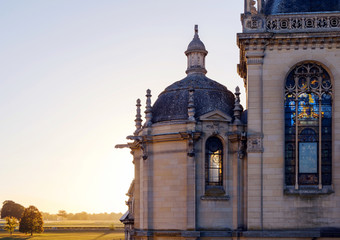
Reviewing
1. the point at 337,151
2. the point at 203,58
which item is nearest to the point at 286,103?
the point at 337,151

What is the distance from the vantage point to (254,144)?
3675cm

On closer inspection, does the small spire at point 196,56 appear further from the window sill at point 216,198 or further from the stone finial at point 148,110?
the window sill at point 216,198

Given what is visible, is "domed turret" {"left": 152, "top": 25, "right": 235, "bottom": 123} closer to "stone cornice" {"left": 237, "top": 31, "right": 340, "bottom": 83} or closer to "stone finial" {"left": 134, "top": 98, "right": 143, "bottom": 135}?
"stone finial" {"left": 134, "top": 98, "right": 143, "bottom": 135}

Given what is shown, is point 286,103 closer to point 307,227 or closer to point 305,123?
point 305,123

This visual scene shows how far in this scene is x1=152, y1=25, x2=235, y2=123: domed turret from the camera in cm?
4066

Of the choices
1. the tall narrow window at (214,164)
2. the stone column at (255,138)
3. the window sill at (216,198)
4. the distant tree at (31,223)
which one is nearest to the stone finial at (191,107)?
the tall narrow window at (214,164)

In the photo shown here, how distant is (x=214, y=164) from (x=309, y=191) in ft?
20.3

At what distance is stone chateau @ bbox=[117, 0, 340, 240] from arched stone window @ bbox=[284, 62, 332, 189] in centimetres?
6

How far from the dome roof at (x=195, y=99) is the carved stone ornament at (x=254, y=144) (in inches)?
170

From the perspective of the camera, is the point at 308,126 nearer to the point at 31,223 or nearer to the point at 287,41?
the point at 287,41

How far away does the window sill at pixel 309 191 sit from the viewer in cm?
3591

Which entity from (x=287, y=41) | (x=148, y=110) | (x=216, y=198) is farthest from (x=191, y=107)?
(x=287, y=41)

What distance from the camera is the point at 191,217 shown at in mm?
38188

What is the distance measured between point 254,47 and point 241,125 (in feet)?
15.9
